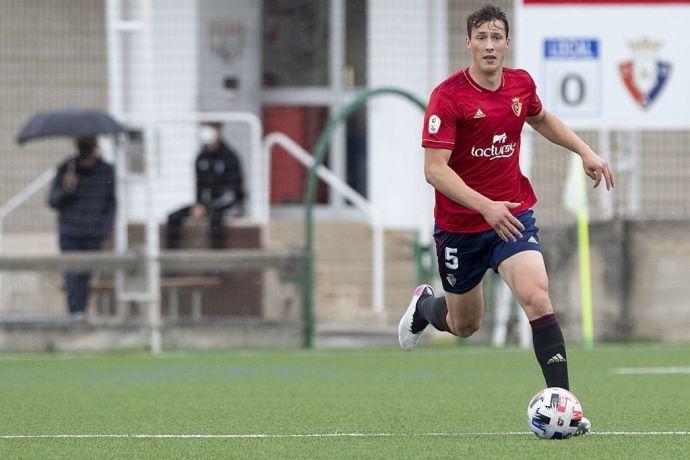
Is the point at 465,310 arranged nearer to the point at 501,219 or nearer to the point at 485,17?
the point at 501,219

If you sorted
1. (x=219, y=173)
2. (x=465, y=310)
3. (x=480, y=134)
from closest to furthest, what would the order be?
(x=480, y=134), (x=465, y=310), (x=219, y=173)

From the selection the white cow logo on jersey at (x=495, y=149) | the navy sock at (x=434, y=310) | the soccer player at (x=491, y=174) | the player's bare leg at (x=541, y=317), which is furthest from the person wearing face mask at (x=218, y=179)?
the player's bare leg at (x=541, y=317)

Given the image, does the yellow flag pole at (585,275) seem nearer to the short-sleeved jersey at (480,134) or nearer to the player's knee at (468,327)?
the player's knee at (468,327)

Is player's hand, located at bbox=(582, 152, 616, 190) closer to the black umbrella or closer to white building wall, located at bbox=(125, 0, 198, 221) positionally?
the black umbrella

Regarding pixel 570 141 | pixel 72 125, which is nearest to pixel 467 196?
pixel 570 141

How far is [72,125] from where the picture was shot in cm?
1659

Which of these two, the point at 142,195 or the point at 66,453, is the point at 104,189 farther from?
the point at 66,453

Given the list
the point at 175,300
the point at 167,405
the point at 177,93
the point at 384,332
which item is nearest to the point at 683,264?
the point at 384,332

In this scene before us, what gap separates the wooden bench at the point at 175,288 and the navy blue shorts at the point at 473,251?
308 inches

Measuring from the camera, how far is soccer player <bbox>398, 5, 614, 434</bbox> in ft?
25.9

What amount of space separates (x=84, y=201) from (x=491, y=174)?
9.07 metres

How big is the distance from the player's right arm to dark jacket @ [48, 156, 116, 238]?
9.05 meters

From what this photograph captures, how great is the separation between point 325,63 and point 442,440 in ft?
44.0

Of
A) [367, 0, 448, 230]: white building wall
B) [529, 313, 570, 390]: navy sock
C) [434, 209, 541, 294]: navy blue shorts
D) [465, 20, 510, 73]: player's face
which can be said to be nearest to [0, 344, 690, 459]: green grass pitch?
[529, 313, 570, 390]: navy sock
